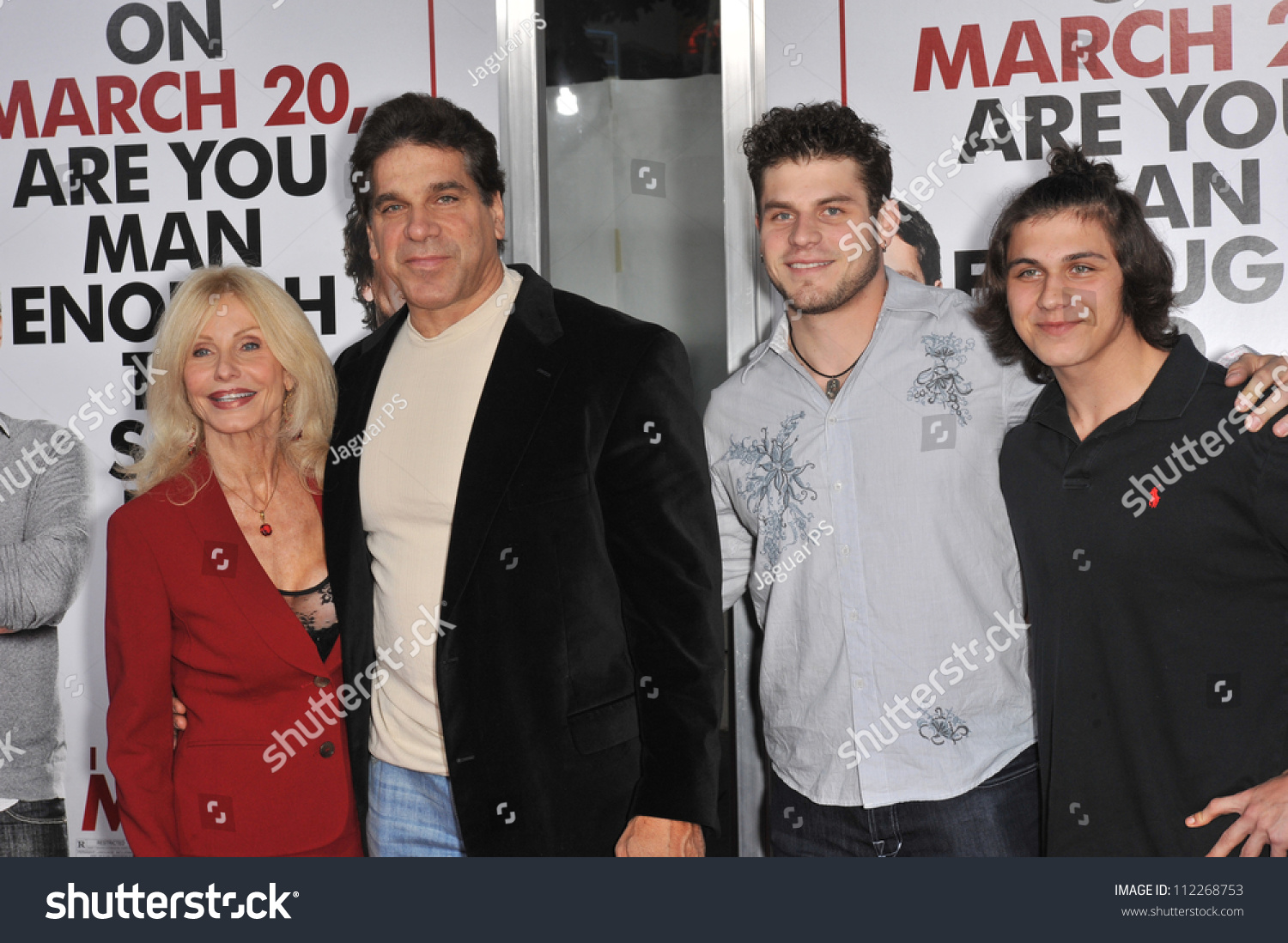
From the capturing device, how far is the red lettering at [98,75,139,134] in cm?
273

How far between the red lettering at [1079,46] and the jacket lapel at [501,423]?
4.37 ft

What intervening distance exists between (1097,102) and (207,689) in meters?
2.32

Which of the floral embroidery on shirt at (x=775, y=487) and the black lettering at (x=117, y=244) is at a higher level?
the black lettering at (x=117, y=244)

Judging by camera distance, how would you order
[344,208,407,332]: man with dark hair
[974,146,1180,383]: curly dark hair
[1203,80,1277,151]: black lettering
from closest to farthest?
[974,146,1180,383]: curly dark hair < [1203,80,1277,151]: black lettering < [344,208,407,332]: man with dark hair

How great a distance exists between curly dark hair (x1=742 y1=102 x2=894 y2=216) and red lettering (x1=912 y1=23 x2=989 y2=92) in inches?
15.5

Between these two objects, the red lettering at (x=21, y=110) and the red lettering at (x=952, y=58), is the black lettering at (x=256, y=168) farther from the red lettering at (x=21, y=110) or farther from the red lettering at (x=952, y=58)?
the red lettering at (x=952, y=58)

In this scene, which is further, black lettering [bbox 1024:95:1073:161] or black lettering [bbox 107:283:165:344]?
black lettering [bbox 107:283:165:344]

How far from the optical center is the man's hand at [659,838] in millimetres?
1907

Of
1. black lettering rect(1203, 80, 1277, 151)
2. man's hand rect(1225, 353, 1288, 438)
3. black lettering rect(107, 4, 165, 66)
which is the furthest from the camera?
black lettering rect(107, 4, 165, 66)

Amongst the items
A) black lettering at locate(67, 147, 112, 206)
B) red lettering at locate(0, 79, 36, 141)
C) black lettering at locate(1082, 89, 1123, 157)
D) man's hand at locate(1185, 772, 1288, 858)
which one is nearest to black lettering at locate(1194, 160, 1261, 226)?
black lettering at locate(1082, 89, 1123, 157)

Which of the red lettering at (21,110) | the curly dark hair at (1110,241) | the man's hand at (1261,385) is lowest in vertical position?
the man's hand at (1261,385)

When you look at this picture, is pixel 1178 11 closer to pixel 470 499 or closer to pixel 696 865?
pixel 470 499

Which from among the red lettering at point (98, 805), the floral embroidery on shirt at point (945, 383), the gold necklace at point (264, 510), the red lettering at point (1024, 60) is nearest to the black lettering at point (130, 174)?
the gold necklace at point (264, 510)
